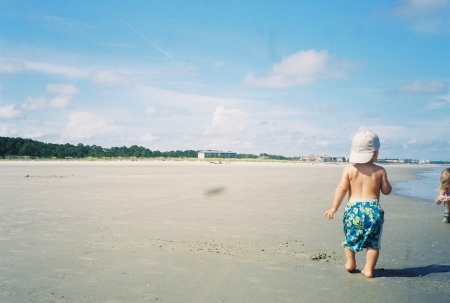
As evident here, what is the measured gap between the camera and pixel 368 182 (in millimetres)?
4477

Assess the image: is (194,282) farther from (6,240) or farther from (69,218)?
(69,218)

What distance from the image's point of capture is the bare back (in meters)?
4.45

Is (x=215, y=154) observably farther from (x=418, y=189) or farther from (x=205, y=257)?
(x=205, y=257)

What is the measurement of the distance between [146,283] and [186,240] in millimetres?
2170

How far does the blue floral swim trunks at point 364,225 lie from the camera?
4320mm

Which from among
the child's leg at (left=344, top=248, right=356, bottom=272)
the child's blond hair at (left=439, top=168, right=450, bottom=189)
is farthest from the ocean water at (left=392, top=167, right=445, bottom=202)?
the child's leg at (left=344, top=248, right=356, bottom=272)

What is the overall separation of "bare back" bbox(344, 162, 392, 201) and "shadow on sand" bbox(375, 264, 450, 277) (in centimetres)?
104

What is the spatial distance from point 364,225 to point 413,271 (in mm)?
1094

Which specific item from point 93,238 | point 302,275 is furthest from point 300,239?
point 93,238

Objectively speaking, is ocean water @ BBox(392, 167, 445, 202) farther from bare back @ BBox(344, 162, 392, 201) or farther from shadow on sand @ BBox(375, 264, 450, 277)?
bare back @ BBox(344, 162, 392, 201)

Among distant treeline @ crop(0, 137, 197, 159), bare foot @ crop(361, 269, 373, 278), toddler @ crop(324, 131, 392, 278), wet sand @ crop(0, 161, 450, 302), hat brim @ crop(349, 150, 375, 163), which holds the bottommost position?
wet sand @ crop(0, 161, 450, 302)

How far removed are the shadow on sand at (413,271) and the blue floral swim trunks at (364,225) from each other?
481 millimetres

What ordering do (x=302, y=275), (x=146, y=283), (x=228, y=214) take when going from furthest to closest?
(x=228, y=214) < (x=302, y=275) < (x=146, y=283)

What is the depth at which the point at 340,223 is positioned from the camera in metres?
8.32
